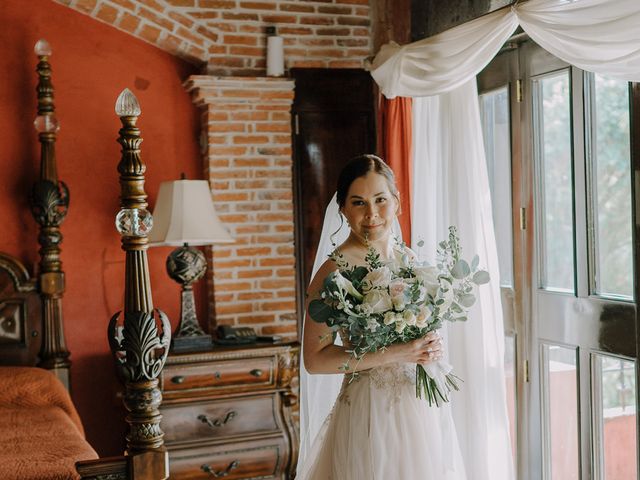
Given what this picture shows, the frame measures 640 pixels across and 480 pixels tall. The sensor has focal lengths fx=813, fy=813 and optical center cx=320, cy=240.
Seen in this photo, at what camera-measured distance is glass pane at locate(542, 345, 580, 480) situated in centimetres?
334

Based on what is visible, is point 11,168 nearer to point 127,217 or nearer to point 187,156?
point 187,156

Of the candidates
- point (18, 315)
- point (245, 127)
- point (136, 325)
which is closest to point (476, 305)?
point (245, 127)

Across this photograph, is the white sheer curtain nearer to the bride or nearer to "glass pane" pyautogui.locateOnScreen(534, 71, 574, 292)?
"glass pane" pyautogui.locateOnScreen(534, 71, 574, 292)

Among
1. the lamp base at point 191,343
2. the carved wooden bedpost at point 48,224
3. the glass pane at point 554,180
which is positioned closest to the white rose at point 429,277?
the glass pane at point 554,180

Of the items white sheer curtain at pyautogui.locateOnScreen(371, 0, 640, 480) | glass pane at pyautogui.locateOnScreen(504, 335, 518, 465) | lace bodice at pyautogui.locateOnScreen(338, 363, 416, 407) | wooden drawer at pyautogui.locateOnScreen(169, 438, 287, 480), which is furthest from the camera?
wooden drawer at pyautogui.locateOnScreen(169, 438, 287, 480)

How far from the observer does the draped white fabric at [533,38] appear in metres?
2.72

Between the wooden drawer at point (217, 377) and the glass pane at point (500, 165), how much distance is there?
1.30 meters

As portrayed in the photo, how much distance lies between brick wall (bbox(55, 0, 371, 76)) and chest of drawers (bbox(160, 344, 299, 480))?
1587 mm

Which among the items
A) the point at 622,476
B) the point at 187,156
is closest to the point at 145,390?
the point at 622,476

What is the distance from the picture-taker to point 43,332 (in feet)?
13.6

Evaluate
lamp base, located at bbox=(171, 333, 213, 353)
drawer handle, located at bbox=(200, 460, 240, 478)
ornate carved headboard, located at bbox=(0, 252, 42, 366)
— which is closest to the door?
drawer handle, located at bbox=(200, 460, 240, 478)

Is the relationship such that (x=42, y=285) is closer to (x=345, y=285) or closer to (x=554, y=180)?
(x=345, y=285)

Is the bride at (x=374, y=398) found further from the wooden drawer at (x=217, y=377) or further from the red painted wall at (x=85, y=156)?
the red painted wall at (x=85, y=156)

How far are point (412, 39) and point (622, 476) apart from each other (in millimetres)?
2418
